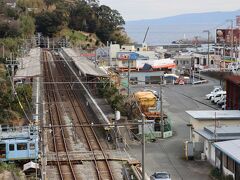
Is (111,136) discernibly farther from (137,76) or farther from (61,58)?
(61,58)

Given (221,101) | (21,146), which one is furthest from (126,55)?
(21,146)

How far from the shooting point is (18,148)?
17406 millimetres

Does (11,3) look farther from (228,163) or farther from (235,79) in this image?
(228,163)

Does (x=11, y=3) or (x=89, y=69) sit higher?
(x=11, y=3)

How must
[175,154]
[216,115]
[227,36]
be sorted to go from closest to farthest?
1. [175,154]
2. [216,115]
3. [227,36]

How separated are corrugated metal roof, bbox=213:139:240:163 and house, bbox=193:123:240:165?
80 cm

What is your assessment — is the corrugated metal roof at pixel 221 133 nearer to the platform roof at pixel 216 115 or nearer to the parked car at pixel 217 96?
the platform roof at pixel 216 115

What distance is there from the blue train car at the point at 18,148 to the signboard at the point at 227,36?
50.2 m

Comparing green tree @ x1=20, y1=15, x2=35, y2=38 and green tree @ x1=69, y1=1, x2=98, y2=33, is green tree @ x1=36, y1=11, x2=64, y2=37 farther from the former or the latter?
green tree @ x1=20, y1=15, x2=35, y2=38

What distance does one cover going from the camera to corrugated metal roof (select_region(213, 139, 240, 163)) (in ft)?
49.5

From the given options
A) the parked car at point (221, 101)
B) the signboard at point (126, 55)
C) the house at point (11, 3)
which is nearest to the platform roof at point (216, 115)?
the parked car at point (221, 101)

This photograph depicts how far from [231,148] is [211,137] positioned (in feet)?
6.08

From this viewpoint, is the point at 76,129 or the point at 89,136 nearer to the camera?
the point at 89,136

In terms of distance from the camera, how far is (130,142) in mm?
20891
